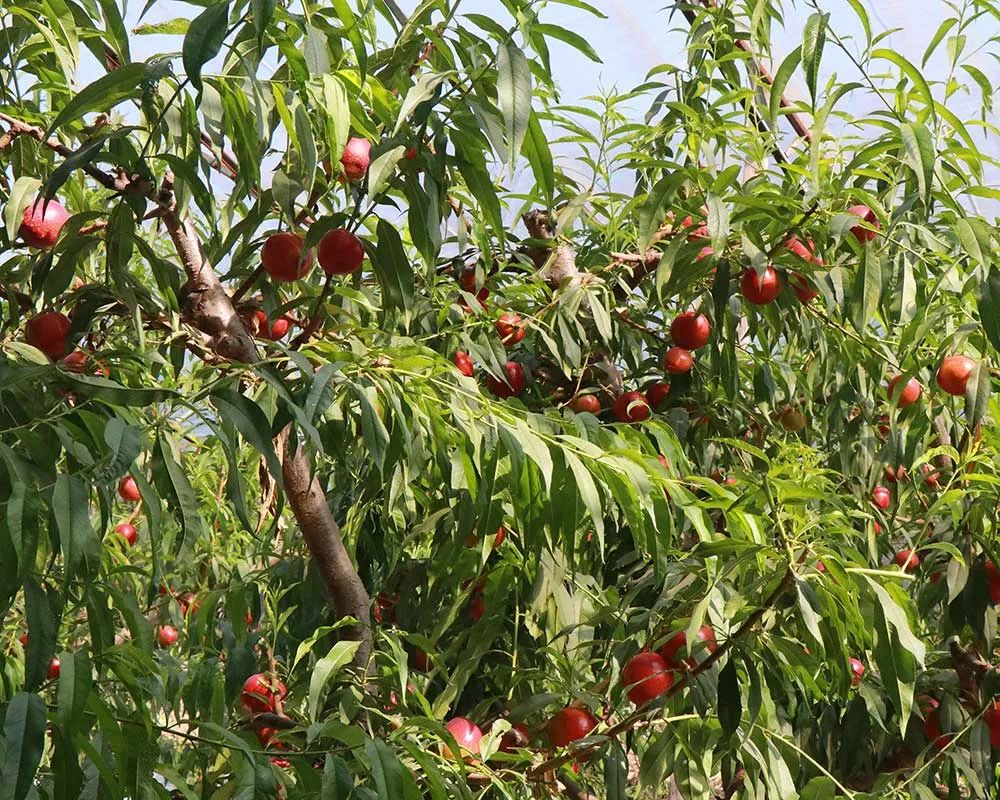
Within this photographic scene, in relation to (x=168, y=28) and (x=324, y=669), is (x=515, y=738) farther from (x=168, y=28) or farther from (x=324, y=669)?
(x=168, y=28)

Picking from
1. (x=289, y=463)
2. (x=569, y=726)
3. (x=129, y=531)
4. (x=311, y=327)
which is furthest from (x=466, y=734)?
(x=129, y=531)

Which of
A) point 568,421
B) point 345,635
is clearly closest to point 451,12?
point 568,421

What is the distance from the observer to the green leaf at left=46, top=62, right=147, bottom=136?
955mm

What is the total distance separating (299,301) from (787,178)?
65cm

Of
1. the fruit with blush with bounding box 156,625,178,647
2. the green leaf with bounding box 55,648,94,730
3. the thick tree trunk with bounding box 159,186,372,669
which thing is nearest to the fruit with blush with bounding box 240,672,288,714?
the thick tree trunk with bounding box 159,186,372,669

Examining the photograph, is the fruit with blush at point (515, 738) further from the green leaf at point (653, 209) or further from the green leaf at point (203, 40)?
the green leaf at point (203, 40)

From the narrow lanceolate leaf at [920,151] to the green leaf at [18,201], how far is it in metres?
0.80

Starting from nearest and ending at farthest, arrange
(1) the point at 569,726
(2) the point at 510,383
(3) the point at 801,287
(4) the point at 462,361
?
1. (1) the point at 569,726
2. (3) the point at 801,287
3. (4) the point at 462,361
4. (2) the point at 510,383

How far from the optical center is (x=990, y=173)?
Answer: 13.9 feet

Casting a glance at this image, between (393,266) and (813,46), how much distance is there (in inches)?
17.8

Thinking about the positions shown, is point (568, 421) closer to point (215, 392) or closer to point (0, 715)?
point (215, 392)

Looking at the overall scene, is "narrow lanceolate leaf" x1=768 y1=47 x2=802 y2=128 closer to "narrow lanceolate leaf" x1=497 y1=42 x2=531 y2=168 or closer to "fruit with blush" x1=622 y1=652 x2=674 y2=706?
"narrow lanceolate leaf" x1=497 y1=42 x2=531 y2=168

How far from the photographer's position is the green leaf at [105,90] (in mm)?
955

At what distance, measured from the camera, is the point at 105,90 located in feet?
3.17
